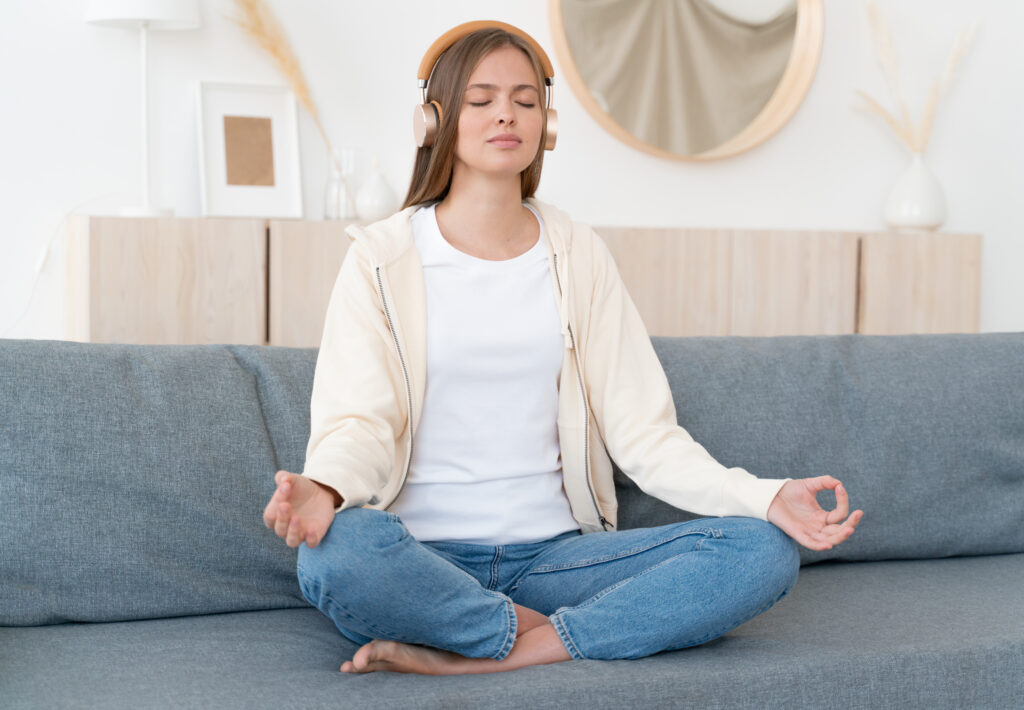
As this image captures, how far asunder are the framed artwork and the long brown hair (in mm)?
1140

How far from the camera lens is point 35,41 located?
8.63 ft

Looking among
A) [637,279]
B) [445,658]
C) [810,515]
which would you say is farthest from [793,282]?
[445,658]

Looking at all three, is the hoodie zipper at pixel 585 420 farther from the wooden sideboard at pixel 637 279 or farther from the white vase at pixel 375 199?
the white vase at pixel 375 199

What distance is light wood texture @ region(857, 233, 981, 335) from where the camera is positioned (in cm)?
308

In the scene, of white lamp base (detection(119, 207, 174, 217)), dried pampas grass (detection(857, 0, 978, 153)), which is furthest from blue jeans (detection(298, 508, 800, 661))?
dried pampas grass (detection(857, 0, 978, 153))

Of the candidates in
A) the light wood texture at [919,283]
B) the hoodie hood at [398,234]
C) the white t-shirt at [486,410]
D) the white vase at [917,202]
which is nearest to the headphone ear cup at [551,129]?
the hoodie hood at [398,234]

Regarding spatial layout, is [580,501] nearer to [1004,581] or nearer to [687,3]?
[1004,581]

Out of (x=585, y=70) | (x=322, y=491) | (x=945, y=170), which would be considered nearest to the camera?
(x=322, y=491)

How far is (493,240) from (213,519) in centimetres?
60

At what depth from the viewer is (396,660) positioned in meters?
1.35

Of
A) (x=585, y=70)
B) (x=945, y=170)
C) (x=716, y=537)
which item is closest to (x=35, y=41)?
(x=585, y=70)

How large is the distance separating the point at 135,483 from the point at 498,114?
2.51ft

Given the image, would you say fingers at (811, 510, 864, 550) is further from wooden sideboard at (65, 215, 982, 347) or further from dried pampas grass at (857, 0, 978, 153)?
dried pampas grass at (857, 0, 978, 153)

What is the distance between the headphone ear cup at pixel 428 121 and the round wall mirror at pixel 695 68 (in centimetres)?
145
